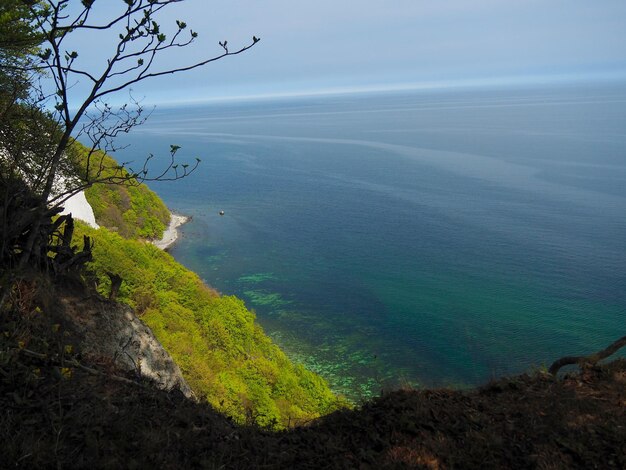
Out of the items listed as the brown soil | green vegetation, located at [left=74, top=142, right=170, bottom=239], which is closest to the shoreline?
green vegetation, located at [left=74, top=142, right=170, bottom=239]

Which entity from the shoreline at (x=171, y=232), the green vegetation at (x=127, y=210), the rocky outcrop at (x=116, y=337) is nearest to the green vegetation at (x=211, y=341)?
the rocky outcrop at (x=116, y=337)

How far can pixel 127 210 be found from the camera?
6234 centimetres

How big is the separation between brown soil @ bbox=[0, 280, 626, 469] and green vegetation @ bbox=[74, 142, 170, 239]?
5075cm

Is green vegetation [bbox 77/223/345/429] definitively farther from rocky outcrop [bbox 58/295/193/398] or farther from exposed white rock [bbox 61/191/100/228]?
rocky outcrop [bbox 58/295/193/398]

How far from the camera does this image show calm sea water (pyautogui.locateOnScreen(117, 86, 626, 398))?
38.5 m

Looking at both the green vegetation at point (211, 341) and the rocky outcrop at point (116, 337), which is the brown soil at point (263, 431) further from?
the green vegetation at point (211, 341)

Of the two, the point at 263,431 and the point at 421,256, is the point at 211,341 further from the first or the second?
the point at 421,256

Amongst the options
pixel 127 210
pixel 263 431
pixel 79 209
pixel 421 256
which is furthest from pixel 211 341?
pixel 127 210

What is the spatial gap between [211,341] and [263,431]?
872 inches

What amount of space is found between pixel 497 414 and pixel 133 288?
25.8 metres

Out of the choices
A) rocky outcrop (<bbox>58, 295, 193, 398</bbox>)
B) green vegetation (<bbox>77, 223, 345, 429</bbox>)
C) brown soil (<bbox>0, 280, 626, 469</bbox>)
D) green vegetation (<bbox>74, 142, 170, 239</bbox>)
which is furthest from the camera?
green vegetation (<bbox>74, 142, 170, 239</bbox>)

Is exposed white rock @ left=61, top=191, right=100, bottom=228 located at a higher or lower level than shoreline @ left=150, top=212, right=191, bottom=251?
higher

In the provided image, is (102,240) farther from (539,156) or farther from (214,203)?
(539,156)

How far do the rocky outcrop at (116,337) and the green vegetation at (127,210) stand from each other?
4617 cm
